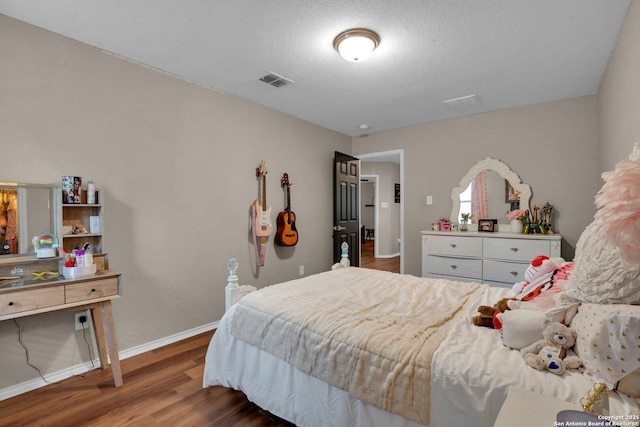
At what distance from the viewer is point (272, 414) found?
1797mm

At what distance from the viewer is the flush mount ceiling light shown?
2100 mm

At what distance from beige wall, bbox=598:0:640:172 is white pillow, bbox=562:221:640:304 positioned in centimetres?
122

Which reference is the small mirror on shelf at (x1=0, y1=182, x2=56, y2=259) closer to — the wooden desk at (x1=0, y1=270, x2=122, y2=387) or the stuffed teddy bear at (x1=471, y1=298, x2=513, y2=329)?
the wooden desk at (x1=0, y1=270, x2=122, y2=387)

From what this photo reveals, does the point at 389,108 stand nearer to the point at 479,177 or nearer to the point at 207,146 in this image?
the point at 479,177

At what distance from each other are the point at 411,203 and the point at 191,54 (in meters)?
3.31

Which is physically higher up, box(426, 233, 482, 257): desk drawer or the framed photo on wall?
the framed photo on wall

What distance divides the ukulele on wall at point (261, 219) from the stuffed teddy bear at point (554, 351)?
2772mm

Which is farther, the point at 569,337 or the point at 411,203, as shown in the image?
the point at 411,203

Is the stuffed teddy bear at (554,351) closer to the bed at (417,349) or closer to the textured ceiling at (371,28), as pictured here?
the bed at (417,349)

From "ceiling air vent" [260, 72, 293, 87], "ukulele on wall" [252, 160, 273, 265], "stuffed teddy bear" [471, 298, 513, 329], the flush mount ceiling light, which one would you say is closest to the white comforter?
"stuffed teddy bear" [471, 298, 513, 329]

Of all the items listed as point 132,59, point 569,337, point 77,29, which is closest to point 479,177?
point 569,337

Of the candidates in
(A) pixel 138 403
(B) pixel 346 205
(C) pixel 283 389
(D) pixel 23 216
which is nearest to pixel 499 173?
(B) pixel 346 205

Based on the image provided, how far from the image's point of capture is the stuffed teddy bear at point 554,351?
105 centimetres

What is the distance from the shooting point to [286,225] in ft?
12.5
